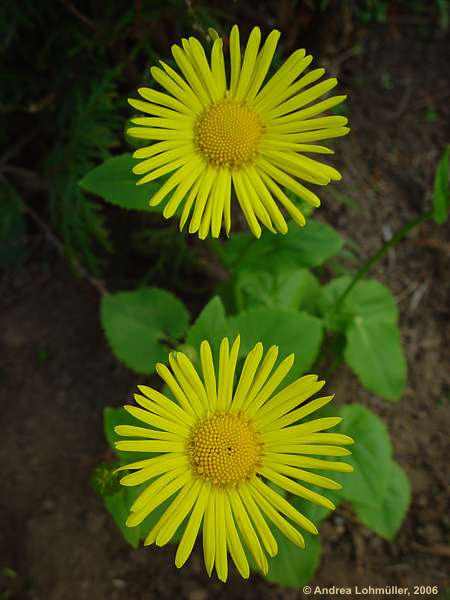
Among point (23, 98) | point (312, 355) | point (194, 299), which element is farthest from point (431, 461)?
point (23, 98)

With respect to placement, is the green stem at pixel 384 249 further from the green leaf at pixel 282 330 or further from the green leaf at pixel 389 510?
the green leaf at pixel 389 510

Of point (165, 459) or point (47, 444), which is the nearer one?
point (165, 459)

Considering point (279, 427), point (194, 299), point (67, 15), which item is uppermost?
point (67, 15)

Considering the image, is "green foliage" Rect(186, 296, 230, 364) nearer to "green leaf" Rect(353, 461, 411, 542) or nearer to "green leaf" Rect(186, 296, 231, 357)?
"green leaf" Rect(186, 296, 231, 357)

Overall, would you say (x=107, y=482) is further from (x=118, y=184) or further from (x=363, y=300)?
(x=363, y=300)

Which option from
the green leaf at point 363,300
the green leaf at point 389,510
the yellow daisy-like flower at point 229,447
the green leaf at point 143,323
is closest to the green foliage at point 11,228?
the green leaf at point 143,323

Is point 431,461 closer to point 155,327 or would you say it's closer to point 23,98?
point 155,327
